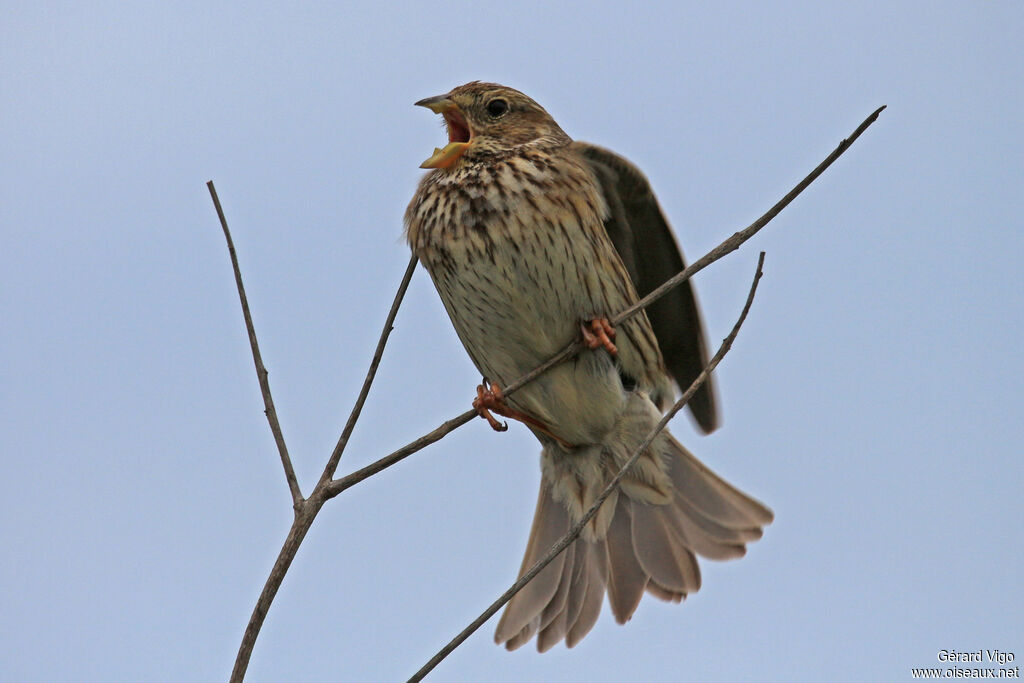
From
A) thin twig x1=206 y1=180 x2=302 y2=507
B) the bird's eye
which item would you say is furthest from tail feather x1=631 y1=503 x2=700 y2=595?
thin twig x1=206 y1=180 x2=302 y2=507

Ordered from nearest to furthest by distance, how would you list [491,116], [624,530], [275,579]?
[275,579] < [491,116] < [624,530]

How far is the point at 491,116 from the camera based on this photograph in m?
4.93

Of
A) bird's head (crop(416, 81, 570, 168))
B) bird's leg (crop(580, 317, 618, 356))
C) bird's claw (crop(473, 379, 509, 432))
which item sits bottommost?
bird's claw (crop(473, 379, 509, 432))

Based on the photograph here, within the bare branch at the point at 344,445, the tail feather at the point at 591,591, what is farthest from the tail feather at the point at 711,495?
the bare branch at the point at 344,445

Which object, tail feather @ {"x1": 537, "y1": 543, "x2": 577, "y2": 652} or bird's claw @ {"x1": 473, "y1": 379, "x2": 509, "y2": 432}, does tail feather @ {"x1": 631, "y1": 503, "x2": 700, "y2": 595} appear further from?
bird's claw @ {"x1": 473, "y1": 379, "x2": 509, "y2": 432}

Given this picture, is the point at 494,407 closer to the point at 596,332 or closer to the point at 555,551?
the point at 596,332

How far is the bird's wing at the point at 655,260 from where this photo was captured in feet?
16.3

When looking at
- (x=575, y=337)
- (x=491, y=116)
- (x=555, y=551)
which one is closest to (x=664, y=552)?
(x=575, y=337)

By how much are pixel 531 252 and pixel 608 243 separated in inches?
18.8

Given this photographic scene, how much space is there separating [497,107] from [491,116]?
2.0 inches

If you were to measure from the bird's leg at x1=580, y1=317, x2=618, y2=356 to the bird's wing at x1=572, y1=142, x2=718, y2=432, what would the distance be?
0.62 meters

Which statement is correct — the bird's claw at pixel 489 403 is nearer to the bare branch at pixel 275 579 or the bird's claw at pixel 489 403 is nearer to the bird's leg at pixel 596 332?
the bird's leg at pixel 596 332

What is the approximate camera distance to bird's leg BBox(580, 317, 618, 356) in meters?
4.52

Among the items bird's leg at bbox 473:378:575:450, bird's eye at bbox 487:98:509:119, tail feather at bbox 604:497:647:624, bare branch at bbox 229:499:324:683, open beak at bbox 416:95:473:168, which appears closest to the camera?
bare branch at bbox 229:499:324:683
